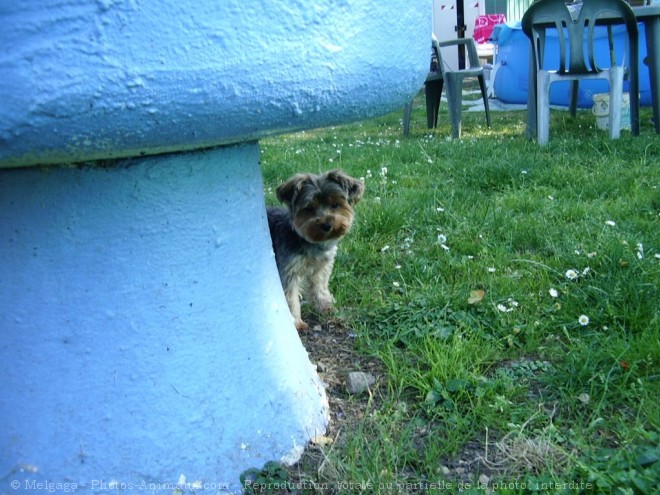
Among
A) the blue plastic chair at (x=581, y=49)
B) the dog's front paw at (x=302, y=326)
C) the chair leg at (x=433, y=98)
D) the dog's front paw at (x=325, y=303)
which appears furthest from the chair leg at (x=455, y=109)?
the dog's front paw at (x=302, y=326)

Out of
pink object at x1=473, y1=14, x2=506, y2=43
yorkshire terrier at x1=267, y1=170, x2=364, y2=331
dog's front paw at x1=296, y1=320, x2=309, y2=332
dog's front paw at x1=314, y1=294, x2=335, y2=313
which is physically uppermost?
pink object at x1=473, y1=14, x2=506, y2=43

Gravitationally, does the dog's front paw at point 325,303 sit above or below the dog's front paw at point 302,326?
above

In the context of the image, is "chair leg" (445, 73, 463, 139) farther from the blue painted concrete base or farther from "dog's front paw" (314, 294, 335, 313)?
the blue painted concrete base

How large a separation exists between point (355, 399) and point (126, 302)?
105 centimetres

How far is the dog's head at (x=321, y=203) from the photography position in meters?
3.87

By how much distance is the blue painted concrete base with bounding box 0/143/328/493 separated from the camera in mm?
1909

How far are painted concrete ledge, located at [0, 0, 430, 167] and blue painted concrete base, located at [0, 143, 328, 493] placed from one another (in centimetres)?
30

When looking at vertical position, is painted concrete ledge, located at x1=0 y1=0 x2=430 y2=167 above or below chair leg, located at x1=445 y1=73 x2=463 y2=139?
above

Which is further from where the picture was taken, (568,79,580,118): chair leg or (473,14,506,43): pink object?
(473,14,506,43): pink object

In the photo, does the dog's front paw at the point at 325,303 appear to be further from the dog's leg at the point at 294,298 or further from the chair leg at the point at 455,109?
the chair leg at the point at 455,109

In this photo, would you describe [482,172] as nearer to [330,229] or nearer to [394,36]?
[330,229]

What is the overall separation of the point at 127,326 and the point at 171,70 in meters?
0.81

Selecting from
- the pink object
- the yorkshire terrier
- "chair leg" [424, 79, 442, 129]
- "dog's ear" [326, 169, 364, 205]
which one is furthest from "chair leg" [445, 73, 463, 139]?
the pink object

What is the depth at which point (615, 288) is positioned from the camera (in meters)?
3.14
